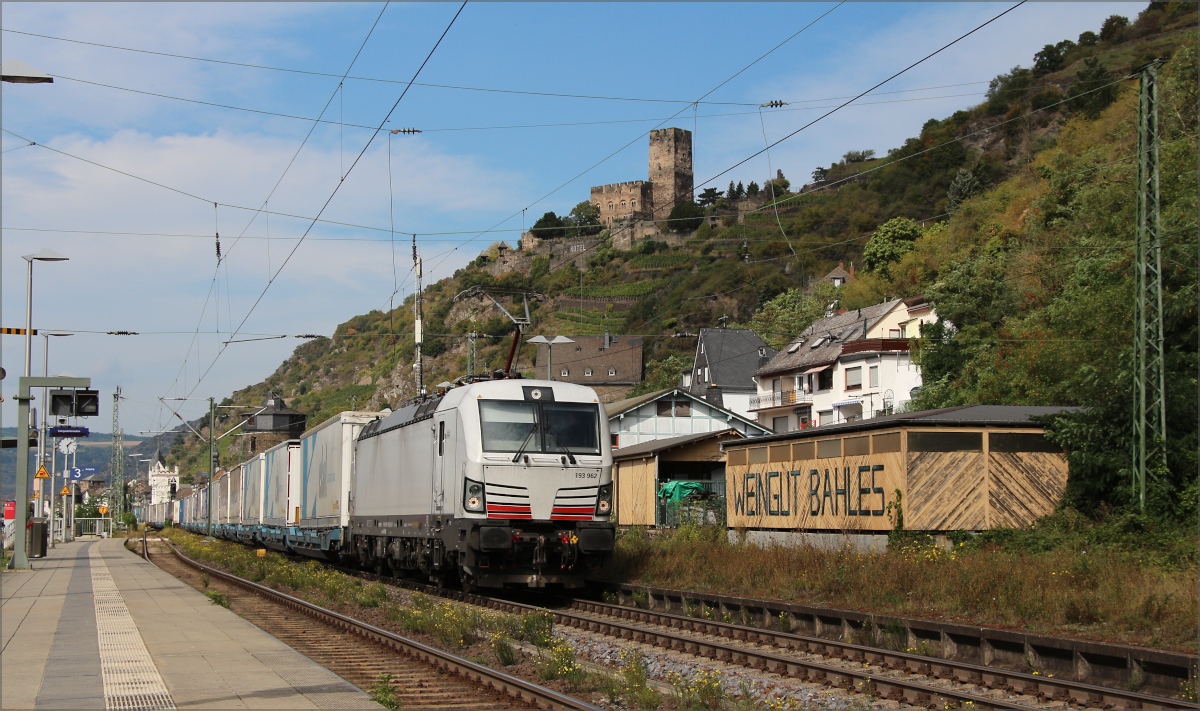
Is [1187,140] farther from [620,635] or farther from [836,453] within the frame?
[620,635]

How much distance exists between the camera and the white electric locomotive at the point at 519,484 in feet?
58.5

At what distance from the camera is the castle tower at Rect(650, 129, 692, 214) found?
19075 cm

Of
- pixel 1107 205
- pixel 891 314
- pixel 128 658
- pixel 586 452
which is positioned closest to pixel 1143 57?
pixel 891 314

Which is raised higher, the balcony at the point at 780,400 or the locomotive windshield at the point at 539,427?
the balcony at the point at 780,400

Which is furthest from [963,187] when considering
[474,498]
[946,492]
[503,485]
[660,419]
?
[474,498]

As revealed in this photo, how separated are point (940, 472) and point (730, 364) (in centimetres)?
5953

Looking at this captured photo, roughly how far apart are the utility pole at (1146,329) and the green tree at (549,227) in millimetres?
166024

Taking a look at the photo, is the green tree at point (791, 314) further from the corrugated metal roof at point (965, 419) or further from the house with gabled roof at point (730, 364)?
the corrugated metal roof at point (965, 419)

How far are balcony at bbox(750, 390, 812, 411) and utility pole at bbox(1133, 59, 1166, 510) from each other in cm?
4728

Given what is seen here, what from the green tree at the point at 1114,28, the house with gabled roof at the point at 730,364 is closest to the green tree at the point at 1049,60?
the green tree at the point at 1114,28

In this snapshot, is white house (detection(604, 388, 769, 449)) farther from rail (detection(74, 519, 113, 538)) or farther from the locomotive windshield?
rail (detection(74, 519, 113, 538))

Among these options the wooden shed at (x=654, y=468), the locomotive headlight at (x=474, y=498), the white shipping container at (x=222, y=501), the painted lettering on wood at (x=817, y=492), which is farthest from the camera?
the white shipping container at (x=222, y=501)

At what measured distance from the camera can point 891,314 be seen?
6994 cm

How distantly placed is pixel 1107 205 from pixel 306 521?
27572mm
